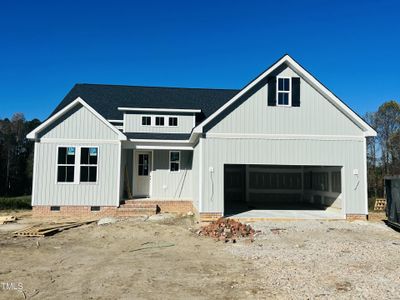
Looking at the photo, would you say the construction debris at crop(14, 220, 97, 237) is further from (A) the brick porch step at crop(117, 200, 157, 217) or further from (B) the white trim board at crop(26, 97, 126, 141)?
(B) the white trim board at crop(26, 97, 126, 141)

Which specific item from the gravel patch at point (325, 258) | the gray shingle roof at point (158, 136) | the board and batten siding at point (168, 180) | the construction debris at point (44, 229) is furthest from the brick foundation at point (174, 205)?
the gravel patch at point (325, 258)

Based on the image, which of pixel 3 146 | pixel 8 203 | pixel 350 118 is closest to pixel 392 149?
pixel 350 118

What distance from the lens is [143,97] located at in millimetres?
21219

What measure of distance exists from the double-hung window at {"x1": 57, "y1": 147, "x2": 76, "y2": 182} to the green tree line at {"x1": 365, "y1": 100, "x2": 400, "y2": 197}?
98.5ft

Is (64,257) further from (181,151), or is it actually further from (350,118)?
(350,118)

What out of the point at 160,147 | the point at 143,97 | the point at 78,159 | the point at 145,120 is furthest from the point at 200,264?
the point at 143,97

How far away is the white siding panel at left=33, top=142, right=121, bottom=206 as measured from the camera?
1584cm

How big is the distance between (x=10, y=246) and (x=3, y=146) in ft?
165

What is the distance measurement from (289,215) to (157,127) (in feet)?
27.2

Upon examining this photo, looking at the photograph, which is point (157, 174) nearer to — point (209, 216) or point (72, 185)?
point (72, 185)

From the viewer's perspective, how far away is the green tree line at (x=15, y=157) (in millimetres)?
50938

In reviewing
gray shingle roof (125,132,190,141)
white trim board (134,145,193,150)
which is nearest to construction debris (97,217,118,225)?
white trim board (134,145,193,150)

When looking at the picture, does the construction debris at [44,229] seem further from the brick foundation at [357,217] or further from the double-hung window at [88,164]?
the brick foundation at [357,217]

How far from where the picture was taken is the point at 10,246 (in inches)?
423
